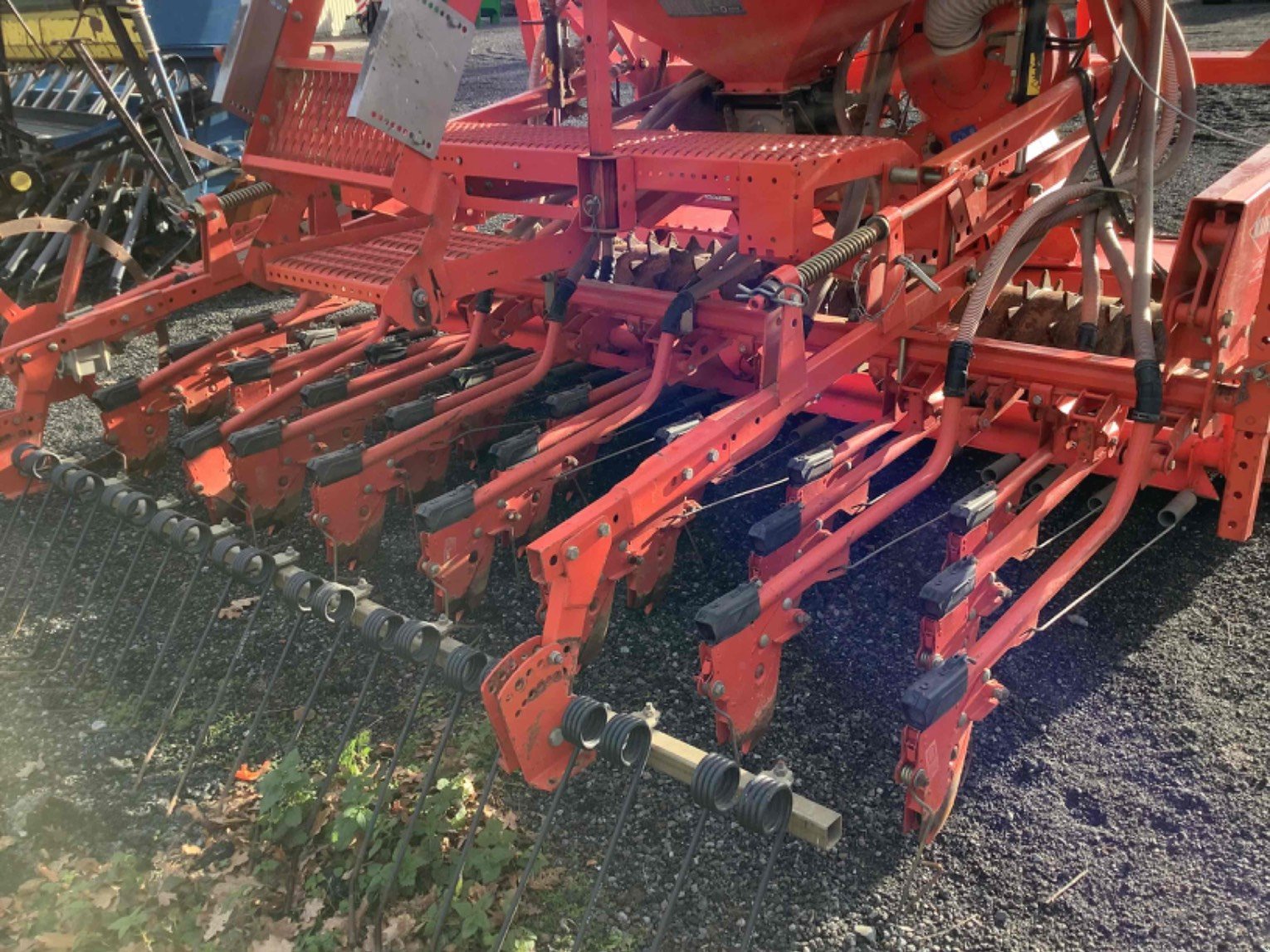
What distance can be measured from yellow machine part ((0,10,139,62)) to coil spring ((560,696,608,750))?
22.2 feet

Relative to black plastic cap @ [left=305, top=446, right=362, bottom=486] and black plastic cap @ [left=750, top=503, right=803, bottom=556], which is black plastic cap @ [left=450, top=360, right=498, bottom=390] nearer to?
black plastic cap @ [left=305, top=446, right=362, bottom=486]

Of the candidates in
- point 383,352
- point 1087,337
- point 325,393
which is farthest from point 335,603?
point 1087,337

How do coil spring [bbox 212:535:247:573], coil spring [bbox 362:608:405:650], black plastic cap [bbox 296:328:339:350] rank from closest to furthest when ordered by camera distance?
coil spring [bbox 362:608:405:650] → coil spring [bbox 212:535:247:573] → black plastic cap [bbox 296:328:339:350]

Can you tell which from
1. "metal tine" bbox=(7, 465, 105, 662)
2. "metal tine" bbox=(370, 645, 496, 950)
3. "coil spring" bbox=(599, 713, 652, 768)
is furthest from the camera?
"metal tine" bbox=(7, 465, 105, 662)

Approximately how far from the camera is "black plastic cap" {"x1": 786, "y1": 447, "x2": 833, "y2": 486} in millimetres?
2979

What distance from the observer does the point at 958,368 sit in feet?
10.4

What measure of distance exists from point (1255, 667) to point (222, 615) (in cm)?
335

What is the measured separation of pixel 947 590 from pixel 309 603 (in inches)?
65.4

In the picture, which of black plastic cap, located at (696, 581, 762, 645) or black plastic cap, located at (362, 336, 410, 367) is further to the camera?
black plastic cap, located at (362, 336, 410, 367)

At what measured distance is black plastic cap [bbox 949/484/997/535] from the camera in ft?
8.89

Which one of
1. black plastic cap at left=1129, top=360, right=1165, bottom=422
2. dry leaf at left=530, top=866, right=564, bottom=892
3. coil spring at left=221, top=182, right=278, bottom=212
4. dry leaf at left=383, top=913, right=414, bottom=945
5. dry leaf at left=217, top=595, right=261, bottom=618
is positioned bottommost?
dry leaf at left=383, top=913, right=414, bottom=945

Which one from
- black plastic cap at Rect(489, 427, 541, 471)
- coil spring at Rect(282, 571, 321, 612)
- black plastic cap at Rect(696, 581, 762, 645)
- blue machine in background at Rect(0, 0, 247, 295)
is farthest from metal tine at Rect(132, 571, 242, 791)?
blue machine in background at Rect(0, 0, 247, 295)

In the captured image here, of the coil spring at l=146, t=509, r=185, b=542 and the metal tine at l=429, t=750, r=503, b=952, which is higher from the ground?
the coil spring at l=146, t=509, r=185, b=542

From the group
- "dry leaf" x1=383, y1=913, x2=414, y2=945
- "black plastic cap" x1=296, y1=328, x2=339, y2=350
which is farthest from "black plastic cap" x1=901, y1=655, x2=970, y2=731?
"black plastic cap" x1=296, y1=328, x2=339, y2=350
